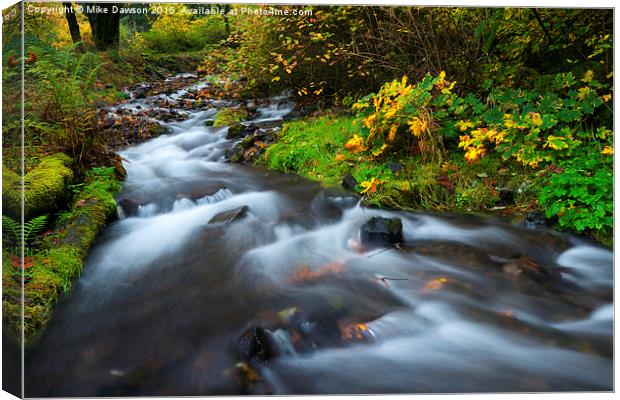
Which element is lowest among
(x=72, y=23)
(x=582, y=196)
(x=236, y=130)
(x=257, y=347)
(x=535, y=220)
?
(x=257, y=347)

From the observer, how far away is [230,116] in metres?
3.42

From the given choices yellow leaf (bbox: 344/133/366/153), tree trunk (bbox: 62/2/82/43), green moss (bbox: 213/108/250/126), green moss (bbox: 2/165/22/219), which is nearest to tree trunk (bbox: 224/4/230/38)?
tree trunk (bbox: 62/2/82/43)

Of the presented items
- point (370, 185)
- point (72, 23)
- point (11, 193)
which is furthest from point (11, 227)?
point (370, 185)

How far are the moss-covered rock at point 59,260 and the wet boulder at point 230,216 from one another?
2.16ft

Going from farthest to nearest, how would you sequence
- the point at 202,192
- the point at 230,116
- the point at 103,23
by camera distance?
the point at 230,116 < the point at 202,192 < the point at 103,23

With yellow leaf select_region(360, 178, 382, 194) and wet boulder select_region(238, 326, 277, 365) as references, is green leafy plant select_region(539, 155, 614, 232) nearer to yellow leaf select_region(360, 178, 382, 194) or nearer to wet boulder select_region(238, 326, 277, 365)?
yellow leaf select_region(360, 178, 382, 194)

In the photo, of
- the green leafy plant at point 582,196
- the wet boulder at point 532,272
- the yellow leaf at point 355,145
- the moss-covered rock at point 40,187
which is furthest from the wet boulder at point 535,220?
the moss-covered rock at point 40,187

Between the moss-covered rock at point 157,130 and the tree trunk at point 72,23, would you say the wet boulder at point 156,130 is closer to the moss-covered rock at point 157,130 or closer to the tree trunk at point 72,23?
the moss-covered rock at point 157,130

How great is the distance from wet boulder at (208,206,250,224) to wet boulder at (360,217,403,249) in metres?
0.77

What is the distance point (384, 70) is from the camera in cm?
301

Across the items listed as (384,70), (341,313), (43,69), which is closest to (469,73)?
(384,70)

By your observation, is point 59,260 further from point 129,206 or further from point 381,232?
point 381,232

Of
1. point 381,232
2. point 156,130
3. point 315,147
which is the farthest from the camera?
point 156,130

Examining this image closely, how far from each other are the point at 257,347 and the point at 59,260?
1.19m
